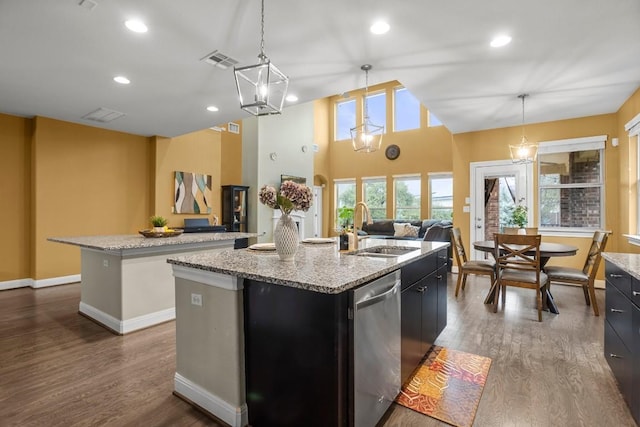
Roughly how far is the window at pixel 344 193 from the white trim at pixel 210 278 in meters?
8.28

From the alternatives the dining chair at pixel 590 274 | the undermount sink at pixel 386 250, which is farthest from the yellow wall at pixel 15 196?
the dining chair at pixel 590 274

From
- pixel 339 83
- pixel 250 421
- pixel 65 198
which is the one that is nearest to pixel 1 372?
pixel 250 421

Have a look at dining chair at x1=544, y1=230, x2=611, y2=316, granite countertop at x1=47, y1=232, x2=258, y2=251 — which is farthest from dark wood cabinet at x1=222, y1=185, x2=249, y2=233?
dining chair at x1=544, y1=230, x2=611, y2=316

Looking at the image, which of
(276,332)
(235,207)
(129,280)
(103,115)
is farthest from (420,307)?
(235,207)

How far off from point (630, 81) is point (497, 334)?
128 inches

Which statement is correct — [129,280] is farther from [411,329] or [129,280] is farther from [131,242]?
[411,329]

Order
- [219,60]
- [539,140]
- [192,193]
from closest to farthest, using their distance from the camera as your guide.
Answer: [219,60] → [539,140] → [192,193]

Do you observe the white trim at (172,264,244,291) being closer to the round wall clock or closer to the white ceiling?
the white ceiling

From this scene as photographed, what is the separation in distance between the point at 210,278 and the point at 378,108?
30.6 feet

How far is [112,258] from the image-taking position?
125 inches

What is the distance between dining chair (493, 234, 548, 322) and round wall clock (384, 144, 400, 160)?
608cm

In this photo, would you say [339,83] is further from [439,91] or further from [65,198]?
[65,198]

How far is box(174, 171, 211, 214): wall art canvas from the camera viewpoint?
641 cm

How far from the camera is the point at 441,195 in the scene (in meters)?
8.84
